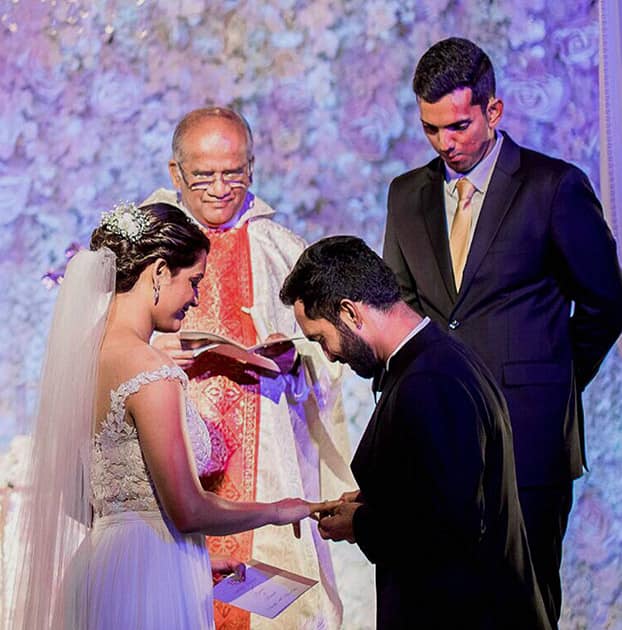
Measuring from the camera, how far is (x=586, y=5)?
4574 millimetres

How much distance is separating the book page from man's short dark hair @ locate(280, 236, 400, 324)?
0.77 m

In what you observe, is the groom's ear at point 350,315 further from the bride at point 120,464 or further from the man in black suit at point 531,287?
the man in black suit at point 531,287

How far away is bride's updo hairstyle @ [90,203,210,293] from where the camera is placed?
2.78 metres

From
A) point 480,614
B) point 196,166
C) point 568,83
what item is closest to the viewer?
point 480,614

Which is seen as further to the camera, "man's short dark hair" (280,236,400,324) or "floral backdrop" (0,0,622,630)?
"floral backdrop" (0,0,622,630)

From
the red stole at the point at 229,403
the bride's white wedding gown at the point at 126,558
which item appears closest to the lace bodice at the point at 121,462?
the bride's white wedding gown at the point at 126,558

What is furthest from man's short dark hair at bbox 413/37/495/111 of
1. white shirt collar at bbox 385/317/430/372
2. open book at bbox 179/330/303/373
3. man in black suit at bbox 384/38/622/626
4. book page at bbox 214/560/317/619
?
book page at bbox 214/560/317/619

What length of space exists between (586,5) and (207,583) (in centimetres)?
296

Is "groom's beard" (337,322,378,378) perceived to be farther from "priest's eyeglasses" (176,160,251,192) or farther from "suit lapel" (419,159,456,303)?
"priest's eyeglasses" (176,160,251,192)

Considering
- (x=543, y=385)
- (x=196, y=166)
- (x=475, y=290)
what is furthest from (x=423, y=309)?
(x=196, y=166)

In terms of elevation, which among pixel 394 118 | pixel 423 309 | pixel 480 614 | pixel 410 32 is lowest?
pixel 480 614

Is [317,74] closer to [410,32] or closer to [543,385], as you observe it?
[410,32]

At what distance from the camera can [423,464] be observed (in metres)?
2.37

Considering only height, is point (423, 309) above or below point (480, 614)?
above
